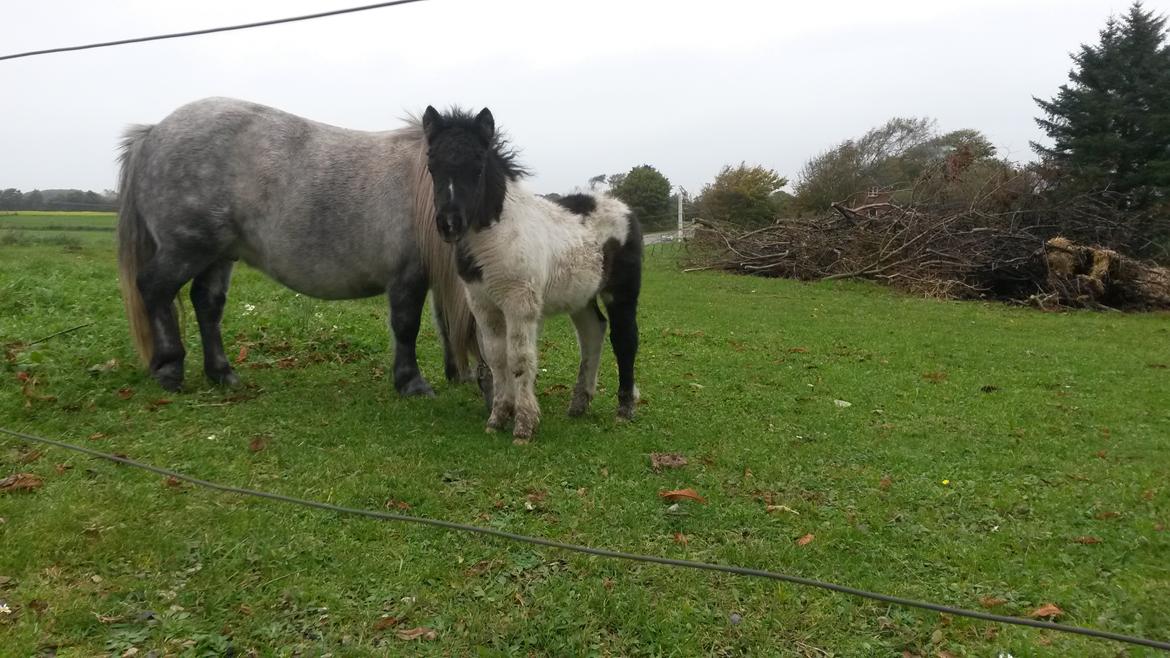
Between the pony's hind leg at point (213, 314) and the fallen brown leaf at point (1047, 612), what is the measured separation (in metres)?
5.86

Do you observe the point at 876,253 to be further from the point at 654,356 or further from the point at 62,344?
the point at 62,344

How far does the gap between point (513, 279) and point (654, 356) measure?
401cm

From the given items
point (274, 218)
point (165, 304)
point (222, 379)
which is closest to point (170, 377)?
point (222, 379)

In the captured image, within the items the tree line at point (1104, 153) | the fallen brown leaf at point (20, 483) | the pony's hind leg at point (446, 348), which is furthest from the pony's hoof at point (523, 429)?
the tree line at point (1104, 153)

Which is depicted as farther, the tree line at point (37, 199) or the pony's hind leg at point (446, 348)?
the tree line at point (37, 199)

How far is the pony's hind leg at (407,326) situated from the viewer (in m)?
5.82

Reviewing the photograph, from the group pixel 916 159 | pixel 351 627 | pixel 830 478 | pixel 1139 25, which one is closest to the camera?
pixel 351 627

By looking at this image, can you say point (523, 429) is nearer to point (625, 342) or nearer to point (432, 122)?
point (625, 342)

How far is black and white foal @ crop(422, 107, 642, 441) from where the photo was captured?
15.0 ft

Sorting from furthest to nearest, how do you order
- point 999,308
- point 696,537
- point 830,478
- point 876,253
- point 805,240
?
1. point 805,240
2. point 876,253
3. point 999,308
4. point 830,478
5. point 696,537

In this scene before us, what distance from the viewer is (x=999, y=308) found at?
14.4 m

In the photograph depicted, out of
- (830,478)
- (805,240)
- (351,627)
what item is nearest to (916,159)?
(805,240)

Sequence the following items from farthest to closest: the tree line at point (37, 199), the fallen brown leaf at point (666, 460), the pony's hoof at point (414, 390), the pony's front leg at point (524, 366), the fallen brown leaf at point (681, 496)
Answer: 1. the tree line at point (37, 199)
2. the pony's hoof at point (414, 390)
3. the pony's front leg at point (524, 366)
4. the fallen brown leaf at point (666, 460)
5. the fallen brown leaf at point (681, 496)

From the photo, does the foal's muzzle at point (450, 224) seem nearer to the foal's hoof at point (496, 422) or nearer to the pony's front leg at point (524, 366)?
the pony's front leg at point (524, 366)
